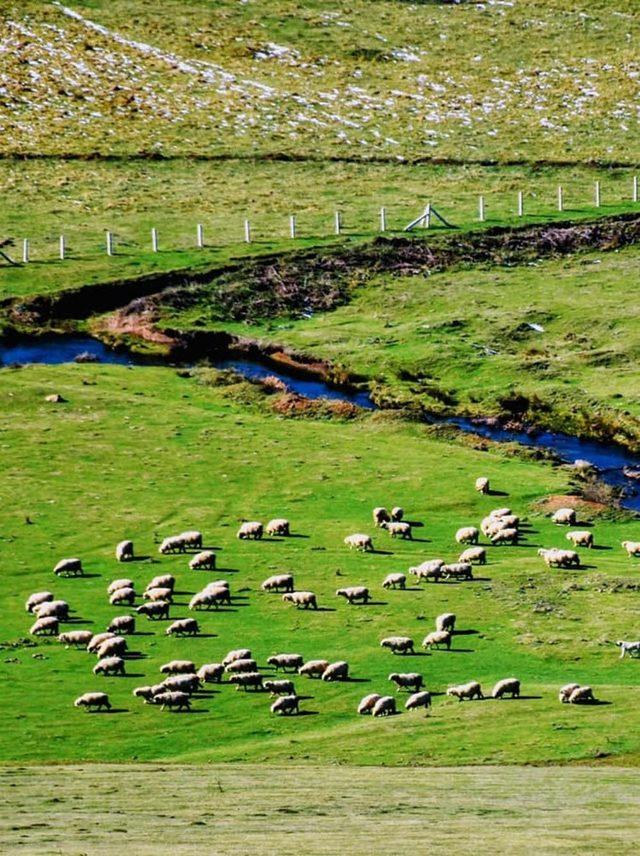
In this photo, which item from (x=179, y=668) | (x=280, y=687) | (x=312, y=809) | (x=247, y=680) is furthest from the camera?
(x=179, y=668)

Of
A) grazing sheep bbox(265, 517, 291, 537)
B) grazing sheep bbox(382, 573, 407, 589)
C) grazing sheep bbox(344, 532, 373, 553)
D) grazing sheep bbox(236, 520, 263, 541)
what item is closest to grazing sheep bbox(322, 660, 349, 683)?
grazing sheep bbox(382, 573, 407, 589)

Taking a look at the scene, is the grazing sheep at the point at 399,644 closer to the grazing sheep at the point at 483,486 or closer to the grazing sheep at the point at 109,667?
the grazing sheep at the point at 109,667

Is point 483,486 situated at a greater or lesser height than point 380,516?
greater

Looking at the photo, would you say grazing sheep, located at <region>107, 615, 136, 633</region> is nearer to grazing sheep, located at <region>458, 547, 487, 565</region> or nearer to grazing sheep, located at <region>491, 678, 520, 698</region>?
grazing sheep, located at <region>491, 678, 520, 698</region>

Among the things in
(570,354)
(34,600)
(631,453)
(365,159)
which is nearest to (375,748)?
(34,600)

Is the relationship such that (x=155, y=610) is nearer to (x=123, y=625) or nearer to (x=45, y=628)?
(x=123, y=625)

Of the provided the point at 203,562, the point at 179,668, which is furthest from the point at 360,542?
the point at 179,668
